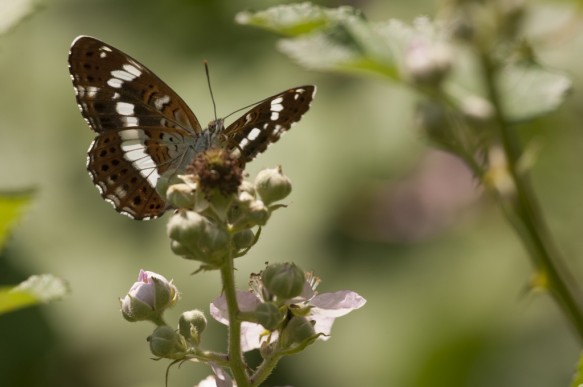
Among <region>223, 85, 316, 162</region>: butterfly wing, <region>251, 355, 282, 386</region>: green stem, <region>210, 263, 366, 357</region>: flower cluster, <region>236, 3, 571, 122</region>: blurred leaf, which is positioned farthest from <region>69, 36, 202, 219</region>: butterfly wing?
<region>251, 355, 282, 386</region>: green stem

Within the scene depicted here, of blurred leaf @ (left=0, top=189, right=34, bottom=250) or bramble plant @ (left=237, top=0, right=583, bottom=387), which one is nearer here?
blurred leaf @ (left=0, top=189, right=34, bottom=250)

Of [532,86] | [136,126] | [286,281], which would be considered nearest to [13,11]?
[286,281]

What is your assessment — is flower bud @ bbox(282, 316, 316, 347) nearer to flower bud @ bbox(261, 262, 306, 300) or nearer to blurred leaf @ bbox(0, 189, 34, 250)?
flower bud @ bbox(261, 262, 306, 300)

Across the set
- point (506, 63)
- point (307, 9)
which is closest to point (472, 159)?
point (506, 63)

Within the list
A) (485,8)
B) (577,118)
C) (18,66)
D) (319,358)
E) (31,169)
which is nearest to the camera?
(485,8)

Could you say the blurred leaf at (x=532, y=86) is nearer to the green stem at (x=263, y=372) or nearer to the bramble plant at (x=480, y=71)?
the bramble plant at (x=480, y=71)

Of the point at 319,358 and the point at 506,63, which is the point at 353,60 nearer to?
the point at 506,63
